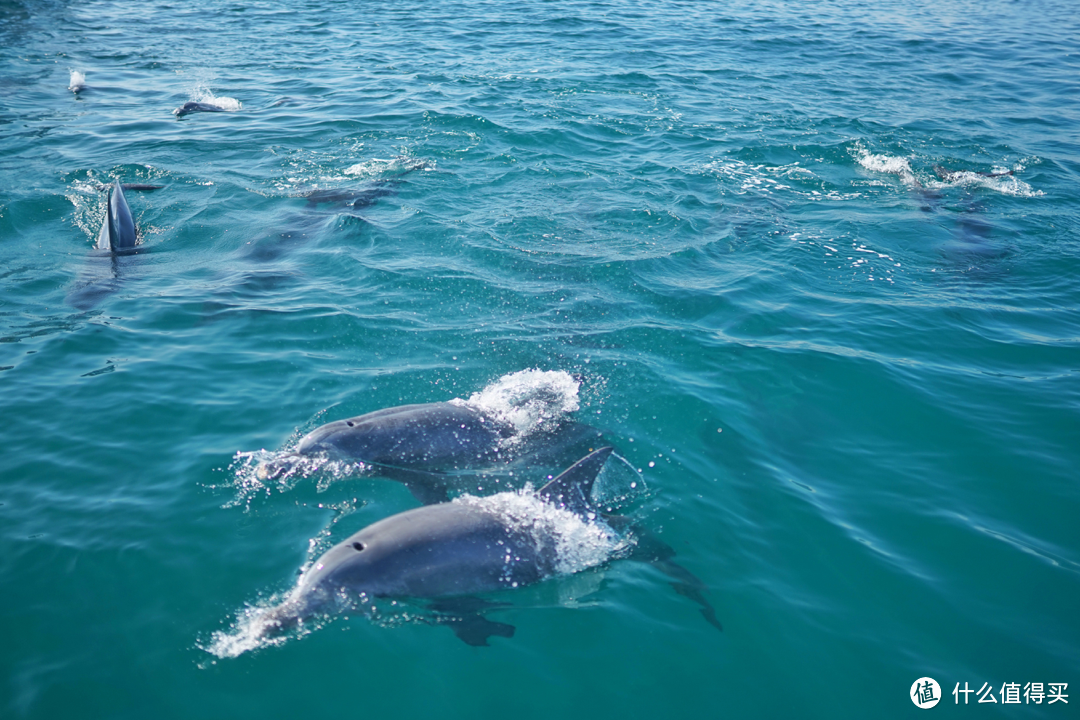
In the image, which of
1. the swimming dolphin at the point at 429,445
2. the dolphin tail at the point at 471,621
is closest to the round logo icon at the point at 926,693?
the dolphin tail at the point at 471,621

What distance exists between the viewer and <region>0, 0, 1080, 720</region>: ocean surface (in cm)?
556

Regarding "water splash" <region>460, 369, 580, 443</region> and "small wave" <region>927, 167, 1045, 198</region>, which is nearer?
"water splash" <region>460, 369, 580, 443</region>

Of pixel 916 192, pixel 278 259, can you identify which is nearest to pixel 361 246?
pixel 278 259

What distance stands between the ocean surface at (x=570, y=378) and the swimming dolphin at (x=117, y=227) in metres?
0.41

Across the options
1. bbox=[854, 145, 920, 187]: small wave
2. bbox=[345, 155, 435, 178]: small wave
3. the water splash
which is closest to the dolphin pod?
the water splash

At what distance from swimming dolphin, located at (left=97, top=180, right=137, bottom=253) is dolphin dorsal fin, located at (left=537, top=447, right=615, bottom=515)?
939 cm

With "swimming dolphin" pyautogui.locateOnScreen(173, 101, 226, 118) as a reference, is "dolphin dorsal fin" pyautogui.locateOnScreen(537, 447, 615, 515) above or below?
below

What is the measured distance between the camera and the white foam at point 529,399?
26.2 ft

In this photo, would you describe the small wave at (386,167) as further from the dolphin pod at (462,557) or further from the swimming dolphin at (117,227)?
the dolphin pod at (462,557)

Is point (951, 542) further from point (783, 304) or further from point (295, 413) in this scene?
point (295, 413)

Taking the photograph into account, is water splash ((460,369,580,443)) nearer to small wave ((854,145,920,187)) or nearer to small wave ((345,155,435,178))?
small wave ((345,155,435,178))

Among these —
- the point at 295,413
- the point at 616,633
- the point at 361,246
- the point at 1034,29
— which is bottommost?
the point at 616,633

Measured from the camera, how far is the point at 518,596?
5996mm

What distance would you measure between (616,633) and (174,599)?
12.4 ft
